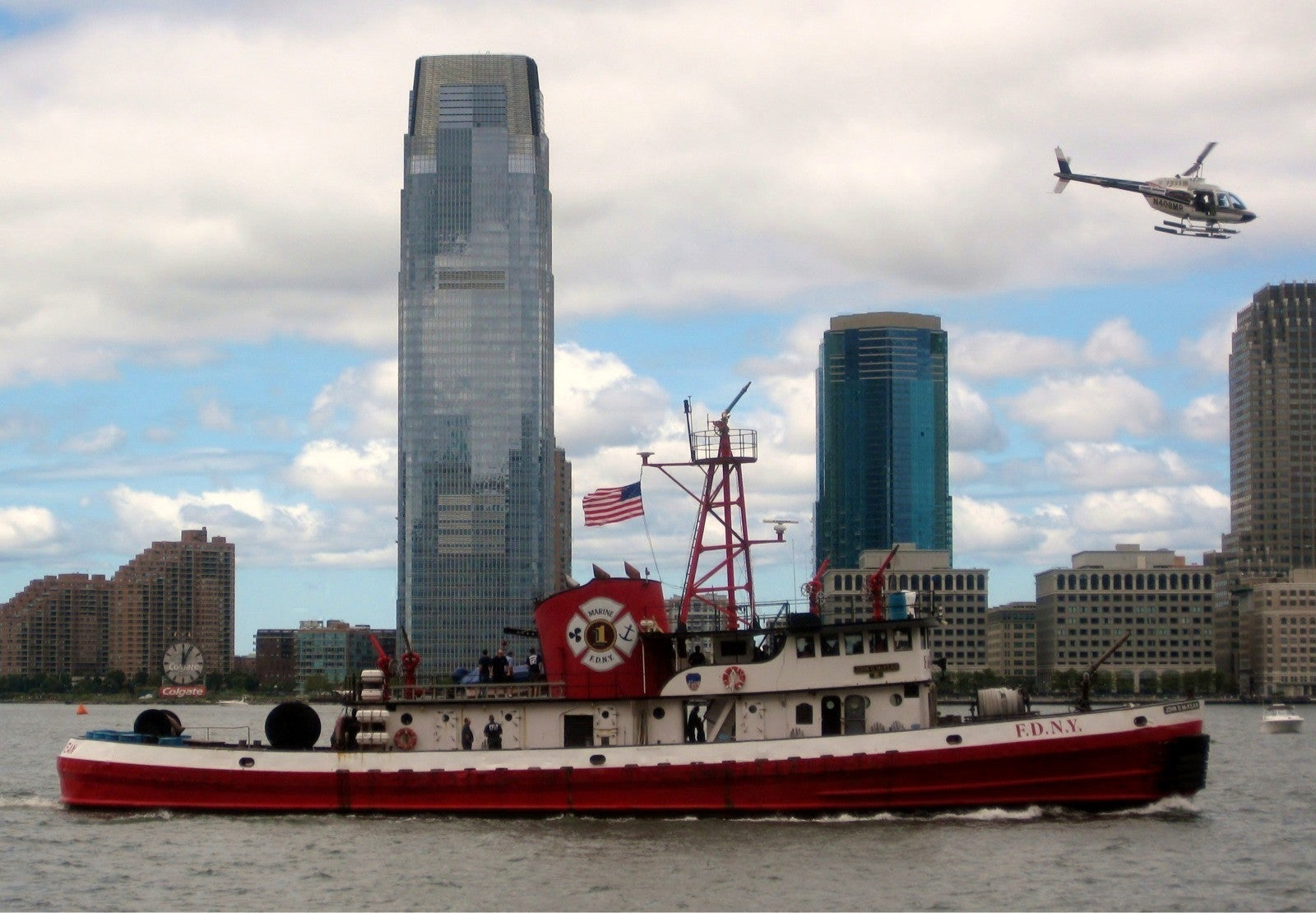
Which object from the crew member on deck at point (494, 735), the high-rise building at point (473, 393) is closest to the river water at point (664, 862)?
the crew member on deck at point (494, 735)

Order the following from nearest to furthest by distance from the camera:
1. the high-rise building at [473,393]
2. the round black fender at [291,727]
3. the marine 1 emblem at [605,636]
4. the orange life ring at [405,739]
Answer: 1. the marine 1 emblem at [605,636]
2. the orange life ring at [405,739]
3. the round black fender at [291,727]
4. the high-rise building at [473,393]

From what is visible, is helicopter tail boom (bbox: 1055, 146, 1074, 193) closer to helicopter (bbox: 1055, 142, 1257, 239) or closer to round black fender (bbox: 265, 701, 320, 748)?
helicopter (bbox: 1055, 142, 1257, 239)

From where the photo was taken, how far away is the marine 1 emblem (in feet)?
135

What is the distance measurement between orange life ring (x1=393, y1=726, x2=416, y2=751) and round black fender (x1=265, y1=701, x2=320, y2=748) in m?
2.24

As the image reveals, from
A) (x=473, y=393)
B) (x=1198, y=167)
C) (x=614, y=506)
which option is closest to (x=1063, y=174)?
(x=1198, y=167)

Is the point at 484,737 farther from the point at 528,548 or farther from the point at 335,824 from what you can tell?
the point at 528,548

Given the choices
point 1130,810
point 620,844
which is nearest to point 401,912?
point 620,844

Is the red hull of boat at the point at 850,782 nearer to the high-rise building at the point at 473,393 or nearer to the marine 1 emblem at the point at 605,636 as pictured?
the marine 1 emblem at the point at 605,636

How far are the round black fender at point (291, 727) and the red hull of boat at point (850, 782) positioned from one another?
9.97 feet

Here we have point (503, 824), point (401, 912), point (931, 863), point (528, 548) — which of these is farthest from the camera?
point (528, 548)

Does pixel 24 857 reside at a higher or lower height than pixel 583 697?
lower

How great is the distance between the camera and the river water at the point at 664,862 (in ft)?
106

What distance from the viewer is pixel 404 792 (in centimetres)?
4091

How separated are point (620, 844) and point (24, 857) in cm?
1268
